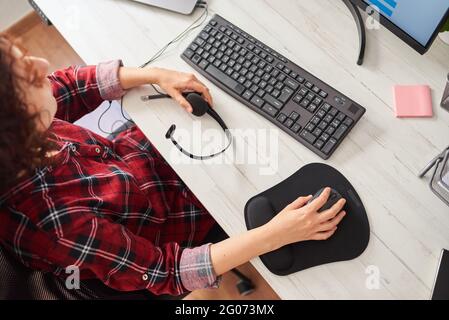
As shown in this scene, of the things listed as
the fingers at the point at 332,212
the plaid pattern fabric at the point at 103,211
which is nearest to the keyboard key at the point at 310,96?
the fingers at the point at 332,212

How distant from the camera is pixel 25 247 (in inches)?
29.1

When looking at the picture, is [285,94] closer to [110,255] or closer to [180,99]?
[180,99]

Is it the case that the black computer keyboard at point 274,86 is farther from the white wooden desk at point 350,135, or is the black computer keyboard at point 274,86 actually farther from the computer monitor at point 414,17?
the computer monitor at point 414,17

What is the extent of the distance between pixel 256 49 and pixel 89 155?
424 millimetres

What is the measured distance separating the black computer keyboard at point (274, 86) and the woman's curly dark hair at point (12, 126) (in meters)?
0.40

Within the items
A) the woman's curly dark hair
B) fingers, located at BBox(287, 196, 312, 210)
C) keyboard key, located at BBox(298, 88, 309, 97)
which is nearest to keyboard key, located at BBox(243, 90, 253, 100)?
keyboard key, located at BBox(298, 88, 309, 97)

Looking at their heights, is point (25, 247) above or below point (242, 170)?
below

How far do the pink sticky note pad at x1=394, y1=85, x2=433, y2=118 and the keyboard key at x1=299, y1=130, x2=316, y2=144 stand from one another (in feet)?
0.60

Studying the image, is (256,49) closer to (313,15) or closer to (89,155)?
(313,15)

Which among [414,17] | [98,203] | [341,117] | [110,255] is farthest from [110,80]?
[414,17]

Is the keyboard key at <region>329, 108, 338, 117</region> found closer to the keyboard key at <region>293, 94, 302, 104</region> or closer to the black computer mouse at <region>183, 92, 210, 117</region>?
the keyboard key at <region>293, 94, 302, 104</region>

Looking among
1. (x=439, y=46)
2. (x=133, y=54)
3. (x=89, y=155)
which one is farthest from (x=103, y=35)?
(x=439, y=46)

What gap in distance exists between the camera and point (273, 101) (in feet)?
2.98

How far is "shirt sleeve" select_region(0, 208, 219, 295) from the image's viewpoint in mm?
743
